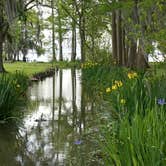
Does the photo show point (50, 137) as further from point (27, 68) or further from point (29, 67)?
point (29, 67)

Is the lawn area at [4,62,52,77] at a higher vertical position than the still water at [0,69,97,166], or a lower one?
higher

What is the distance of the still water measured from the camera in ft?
17.6

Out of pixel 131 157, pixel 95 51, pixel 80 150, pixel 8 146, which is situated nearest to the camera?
pixel 131 157

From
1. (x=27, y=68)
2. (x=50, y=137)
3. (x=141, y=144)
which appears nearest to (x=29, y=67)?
(x=27, y=68)

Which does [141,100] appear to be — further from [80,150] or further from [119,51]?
[119,51]

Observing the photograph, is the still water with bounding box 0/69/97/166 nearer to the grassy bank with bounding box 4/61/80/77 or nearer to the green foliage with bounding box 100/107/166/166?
the green foliage with bounding box 100/107/166/166

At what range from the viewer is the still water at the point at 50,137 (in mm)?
5375

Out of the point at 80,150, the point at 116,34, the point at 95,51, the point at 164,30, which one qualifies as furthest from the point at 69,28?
the point at 80,150

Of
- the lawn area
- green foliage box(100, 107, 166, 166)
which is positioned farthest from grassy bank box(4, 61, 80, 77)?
green foliage box(100, 107, 166, 166)

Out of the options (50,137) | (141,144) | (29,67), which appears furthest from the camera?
(29,67)

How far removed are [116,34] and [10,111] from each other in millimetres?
13033

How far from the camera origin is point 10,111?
8188 mm

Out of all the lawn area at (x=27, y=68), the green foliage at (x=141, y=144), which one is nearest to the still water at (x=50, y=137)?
the green foliage at (x=141, y=144)

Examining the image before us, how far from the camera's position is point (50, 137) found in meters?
6.75
